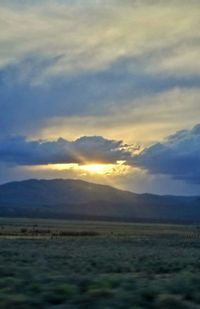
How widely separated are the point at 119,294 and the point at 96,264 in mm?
20891

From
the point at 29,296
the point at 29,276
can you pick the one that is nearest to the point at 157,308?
the point at 29,296

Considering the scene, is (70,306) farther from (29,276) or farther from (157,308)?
(29,276)

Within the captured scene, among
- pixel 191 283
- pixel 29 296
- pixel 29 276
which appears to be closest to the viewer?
pixel 29 296

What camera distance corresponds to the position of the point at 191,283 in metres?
17.4

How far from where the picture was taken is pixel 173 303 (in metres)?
13.3

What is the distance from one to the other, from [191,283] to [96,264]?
17708 millimetres

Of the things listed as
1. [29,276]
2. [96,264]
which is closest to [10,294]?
[29,276]

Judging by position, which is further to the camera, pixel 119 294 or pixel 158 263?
pixel 158 263

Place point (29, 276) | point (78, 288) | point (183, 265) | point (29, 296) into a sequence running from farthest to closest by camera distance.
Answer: point (183, 265), point (29, 276), point (78, 288), point (29, 296)

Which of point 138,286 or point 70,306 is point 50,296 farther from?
point 138,286

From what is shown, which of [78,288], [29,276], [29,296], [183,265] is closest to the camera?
[29,296]

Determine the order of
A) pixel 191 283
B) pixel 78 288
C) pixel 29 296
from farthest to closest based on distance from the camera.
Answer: pixel 191 283
pixel 78 288
pixel 29 296

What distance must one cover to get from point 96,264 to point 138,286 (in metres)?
18.8

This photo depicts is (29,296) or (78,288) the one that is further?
(78,288)
